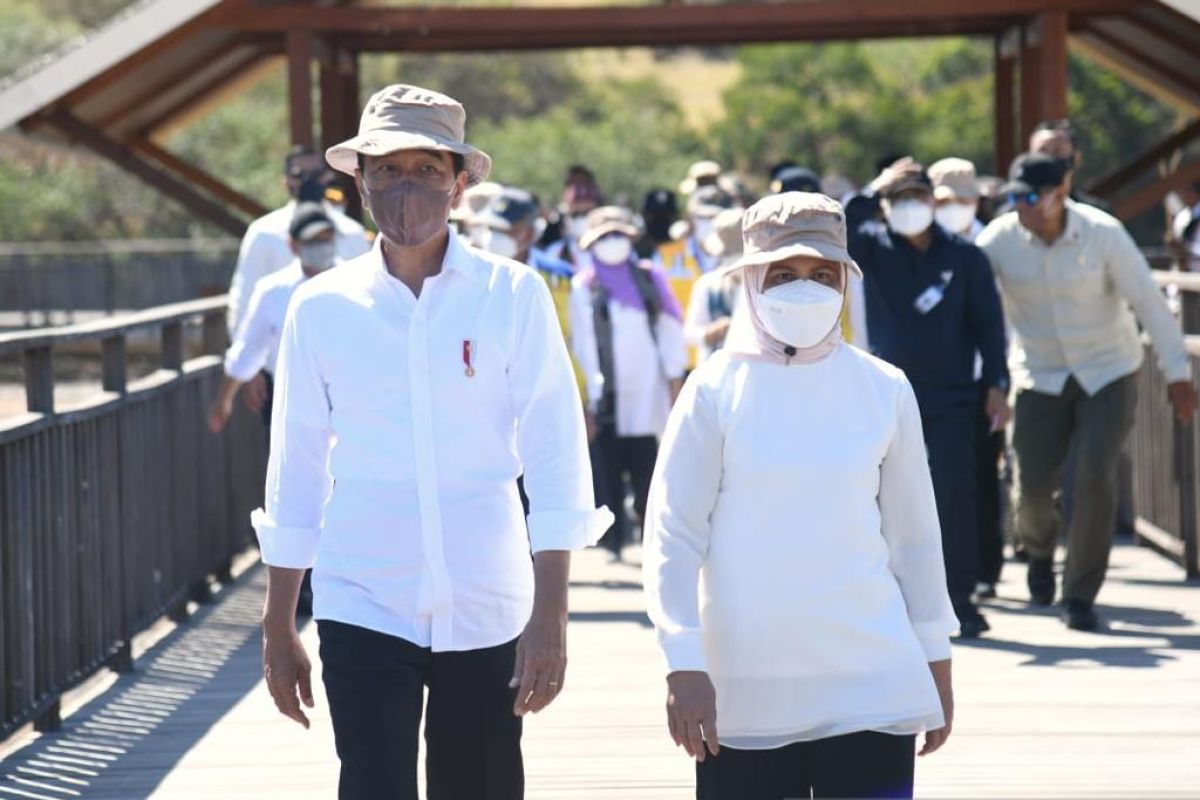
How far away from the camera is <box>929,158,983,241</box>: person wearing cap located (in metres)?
11.3

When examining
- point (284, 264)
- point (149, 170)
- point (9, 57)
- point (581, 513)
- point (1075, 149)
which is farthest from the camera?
point (9, 57)

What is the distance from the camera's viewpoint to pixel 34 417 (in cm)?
779

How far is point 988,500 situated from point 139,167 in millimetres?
8282

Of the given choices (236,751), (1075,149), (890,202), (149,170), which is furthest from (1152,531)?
(149,170)

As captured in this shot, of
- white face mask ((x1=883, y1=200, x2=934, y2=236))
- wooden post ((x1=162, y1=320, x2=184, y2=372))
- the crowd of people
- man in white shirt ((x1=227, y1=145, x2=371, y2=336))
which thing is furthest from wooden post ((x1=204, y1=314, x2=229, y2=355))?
the crowd of people

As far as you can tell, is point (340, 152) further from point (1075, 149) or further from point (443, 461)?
point (1075, 149)

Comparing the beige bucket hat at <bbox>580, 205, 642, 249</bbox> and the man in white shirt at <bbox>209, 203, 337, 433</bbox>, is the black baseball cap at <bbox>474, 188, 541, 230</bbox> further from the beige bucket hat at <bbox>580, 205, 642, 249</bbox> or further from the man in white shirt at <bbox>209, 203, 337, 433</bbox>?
the man in white shirt at <bbox>209, 203, 337, 433</bbox>

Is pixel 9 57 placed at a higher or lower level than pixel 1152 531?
higher

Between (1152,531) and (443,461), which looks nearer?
(443,461)

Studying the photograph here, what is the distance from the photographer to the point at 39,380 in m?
7.84

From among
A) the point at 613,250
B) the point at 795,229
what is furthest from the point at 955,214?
the point at 795,229

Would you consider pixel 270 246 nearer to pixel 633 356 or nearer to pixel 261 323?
pixel 261 323

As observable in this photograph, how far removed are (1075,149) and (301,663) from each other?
826cm

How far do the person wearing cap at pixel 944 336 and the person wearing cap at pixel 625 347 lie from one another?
2.20m
